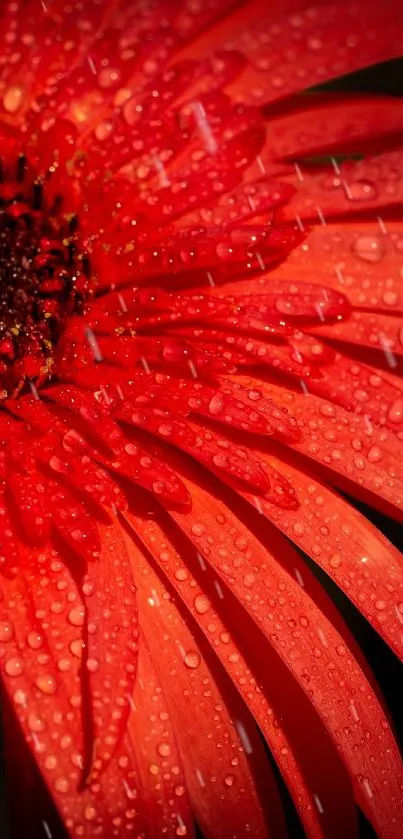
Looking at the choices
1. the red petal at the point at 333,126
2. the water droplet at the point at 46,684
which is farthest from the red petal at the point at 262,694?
the red petal at the point at 333,126

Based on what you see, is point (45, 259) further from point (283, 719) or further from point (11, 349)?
point (283, 719)

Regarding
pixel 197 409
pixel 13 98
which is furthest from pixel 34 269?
pixel 197 409

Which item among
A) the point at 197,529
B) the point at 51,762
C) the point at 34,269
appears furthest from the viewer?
→ the point at 34,269

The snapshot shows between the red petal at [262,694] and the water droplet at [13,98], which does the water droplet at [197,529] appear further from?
the water droplet at [13,98]

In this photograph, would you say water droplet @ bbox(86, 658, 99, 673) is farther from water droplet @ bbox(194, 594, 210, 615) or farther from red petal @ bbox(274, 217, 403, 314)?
red petal @ bbox(274, 217, 403, 314)

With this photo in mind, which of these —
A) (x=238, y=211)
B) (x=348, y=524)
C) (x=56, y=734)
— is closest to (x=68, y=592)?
(x=56, y=734)

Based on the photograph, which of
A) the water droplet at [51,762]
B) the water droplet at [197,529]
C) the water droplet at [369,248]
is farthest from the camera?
the water droplet at [369,248]

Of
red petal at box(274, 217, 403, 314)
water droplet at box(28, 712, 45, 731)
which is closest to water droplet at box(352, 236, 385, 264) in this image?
red petal at box(274, 217, 403, 314)

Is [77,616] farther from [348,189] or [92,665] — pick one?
[348,189]
